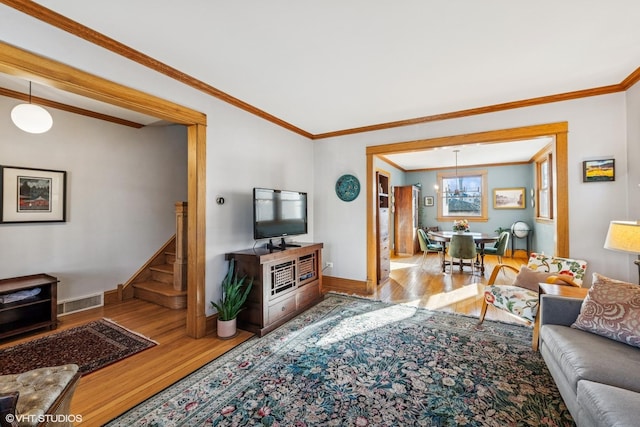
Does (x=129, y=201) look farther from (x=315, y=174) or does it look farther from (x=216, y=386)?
(x=216, y=386)

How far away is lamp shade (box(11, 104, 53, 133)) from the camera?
2.21 meters

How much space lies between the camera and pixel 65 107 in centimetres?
328

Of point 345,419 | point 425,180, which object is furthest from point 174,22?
point 425,180

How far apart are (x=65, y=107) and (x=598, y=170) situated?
610 cm

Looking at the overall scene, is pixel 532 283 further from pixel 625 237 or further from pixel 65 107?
pixel 65 107

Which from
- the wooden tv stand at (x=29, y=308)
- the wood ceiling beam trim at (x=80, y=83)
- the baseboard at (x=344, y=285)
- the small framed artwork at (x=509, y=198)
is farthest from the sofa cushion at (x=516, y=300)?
the small framed artwork at (x=509, y=198)

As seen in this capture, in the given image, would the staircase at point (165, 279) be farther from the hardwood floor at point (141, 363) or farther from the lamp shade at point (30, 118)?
the lamp shade at point (30, 118)

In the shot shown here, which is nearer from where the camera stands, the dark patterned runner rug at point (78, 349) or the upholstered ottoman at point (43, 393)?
the upholstered ottoman at point (43, 393)

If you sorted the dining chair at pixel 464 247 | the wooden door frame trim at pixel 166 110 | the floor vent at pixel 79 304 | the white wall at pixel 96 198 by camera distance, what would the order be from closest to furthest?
the wooden door frame trim at pixel 166 110
the white wall at pixel 96 198
the floor vent at pixel 79 304
the dining chair at pixel 464 247

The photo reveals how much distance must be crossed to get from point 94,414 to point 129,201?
120 inches

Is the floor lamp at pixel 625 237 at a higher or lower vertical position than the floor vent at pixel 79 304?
higher

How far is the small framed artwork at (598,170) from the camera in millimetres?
2730

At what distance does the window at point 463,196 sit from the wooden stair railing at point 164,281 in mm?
6867

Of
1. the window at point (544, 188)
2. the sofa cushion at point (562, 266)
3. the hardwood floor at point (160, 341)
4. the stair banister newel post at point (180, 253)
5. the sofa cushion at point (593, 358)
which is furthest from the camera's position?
the window at point (544, 188)
